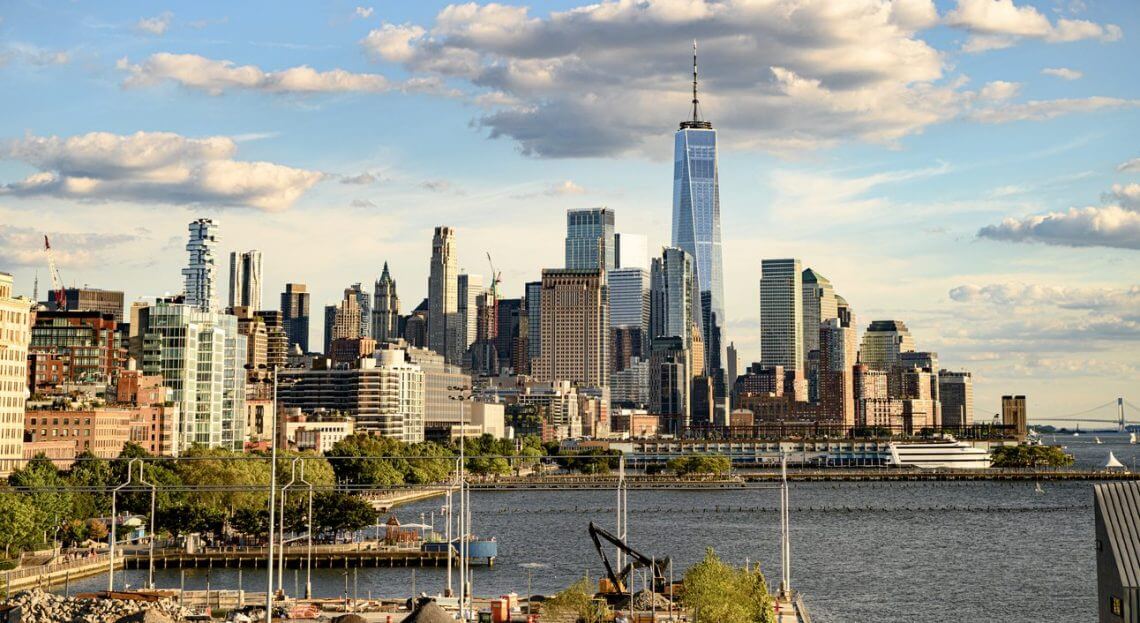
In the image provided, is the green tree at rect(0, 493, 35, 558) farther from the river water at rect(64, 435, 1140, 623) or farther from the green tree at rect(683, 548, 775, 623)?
the green tree at rect(683, 548, 775, 623)

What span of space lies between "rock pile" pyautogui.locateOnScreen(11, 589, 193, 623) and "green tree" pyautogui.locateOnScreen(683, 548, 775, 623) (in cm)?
2534

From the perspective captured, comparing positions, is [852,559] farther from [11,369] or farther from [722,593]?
[11,369]

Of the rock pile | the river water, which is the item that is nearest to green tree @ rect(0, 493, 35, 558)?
the river water

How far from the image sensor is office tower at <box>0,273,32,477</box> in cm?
16712

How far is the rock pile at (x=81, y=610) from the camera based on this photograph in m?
63.5

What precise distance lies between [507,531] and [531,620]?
8437 centimetres

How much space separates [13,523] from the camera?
108875mm

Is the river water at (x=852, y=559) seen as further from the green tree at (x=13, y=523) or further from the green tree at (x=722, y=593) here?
the green tree at (x=722, y=593)

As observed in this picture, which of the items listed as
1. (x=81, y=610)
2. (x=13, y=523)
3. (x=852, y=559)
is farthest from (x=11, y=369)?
(x=81, y=610)

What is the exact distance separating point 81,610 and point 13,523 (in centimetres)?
4768

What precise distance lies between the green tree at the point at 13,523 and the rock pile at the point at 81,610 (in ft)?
139

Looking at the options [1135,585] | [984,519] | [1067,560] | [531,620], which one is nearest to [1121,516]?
[1135,585]

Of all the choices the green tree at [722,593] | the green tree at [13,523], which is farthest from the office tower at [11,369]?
the green tree at [722,593]

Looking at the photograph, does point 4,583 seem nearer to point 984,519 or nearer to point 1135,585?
point 1135,585
